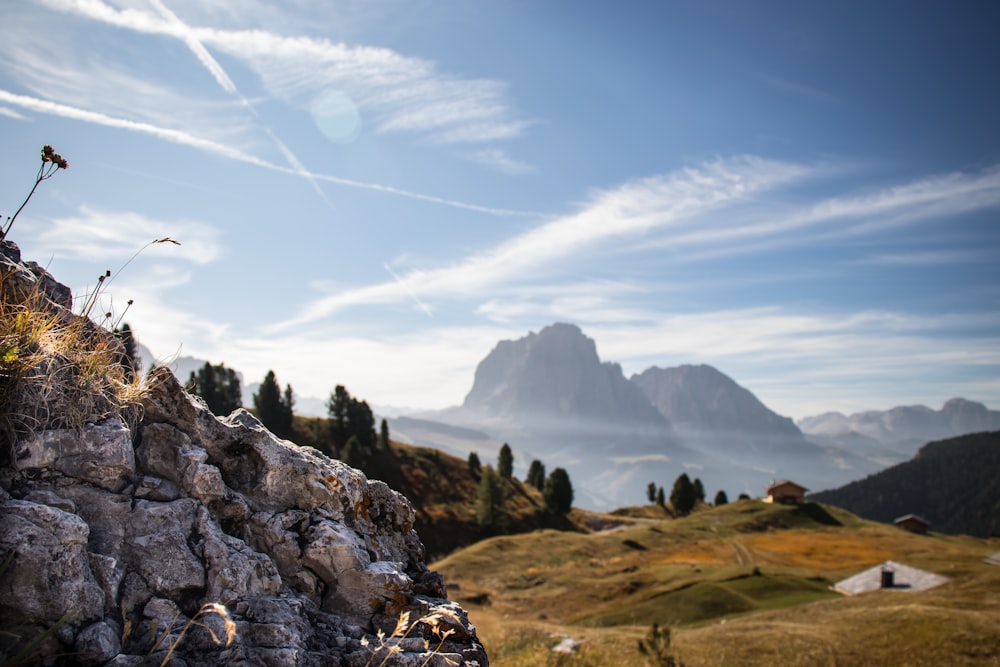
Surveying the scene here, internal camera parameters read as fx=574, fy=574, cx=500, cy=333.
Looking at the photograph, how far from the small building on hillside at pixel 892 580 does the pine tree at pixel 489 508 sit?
201 feet

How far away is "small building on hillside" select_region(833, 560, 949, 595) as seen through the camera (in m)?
52.0

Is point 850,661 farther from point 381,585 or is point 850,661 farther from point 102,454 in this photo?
point 102,454

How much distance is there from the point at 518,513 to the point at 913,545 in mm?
72342

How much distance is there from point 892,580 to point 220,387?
96.1m

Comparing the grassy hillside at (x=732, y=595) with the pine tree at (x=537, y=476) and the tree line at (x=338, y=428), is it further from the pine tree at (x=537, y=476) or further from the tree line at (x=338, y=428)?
the pine tree at (x=537, y=476)

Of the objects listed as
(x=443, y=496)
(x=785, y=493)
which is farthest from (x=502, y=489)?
(x=785, y=493)

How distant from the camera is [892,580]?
54125 mm

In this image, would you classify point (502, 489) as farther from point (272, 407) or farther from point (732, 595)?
point (732, 595)

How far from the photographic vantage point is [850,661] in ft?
86.4

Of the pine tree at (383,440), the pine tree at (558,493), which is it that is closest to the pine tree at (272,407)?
the pine tree at (383,440)

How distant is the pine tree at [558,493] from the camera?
132375mm

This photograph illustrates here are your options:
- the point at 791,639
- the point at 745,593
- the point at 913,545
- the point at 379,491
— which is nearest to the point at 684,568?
the point at 745,593

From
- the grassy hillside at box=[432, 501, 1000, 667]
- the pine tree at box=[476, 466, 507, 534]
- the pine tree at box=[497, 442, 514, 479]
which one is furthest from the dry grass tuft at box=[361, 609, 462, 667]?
the pine tree at box=[497, 442, 514, 479]

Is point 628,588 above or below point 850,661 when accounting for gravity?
below
